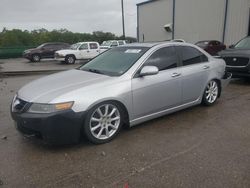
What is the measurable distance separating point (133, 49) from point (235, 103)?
2946 mm

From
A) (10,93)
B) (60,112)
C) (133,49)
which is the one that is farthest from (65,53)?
(60,112)

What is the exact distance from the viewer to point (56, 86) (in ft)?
12.6

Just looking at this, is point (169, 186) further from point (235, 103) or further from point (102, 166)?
point (235, 103)

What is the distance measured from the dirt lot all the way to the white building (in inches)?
743

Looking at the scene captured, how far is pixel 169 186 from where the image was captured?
9.04 feet

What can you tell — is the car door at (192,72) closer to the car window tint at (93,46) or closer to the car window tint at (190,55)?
the car window tint at (190,55)

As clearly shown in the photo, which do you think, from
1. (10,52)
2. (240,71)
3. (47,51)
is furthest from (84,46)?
(240,71)

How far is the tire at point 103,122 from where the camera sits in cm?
362

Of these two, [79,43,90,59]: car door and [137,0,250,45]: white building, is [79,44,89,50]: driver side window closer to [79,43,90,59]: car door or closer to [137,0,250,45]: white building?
[79,43,90,59]: car door

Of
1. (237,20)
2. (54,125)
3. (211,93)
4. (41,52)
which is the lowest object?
(41,52)

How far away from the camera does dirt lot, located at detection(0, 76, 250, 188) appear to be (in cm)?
288

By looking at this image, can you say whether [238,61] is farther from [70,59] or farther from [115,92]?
[70,59]

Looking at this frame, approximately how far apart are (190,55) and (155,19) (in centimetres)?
2560

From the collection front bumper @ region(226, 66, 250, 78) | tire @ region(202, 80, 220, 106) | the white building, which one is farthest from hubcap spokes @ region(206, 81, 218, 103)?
the white building
